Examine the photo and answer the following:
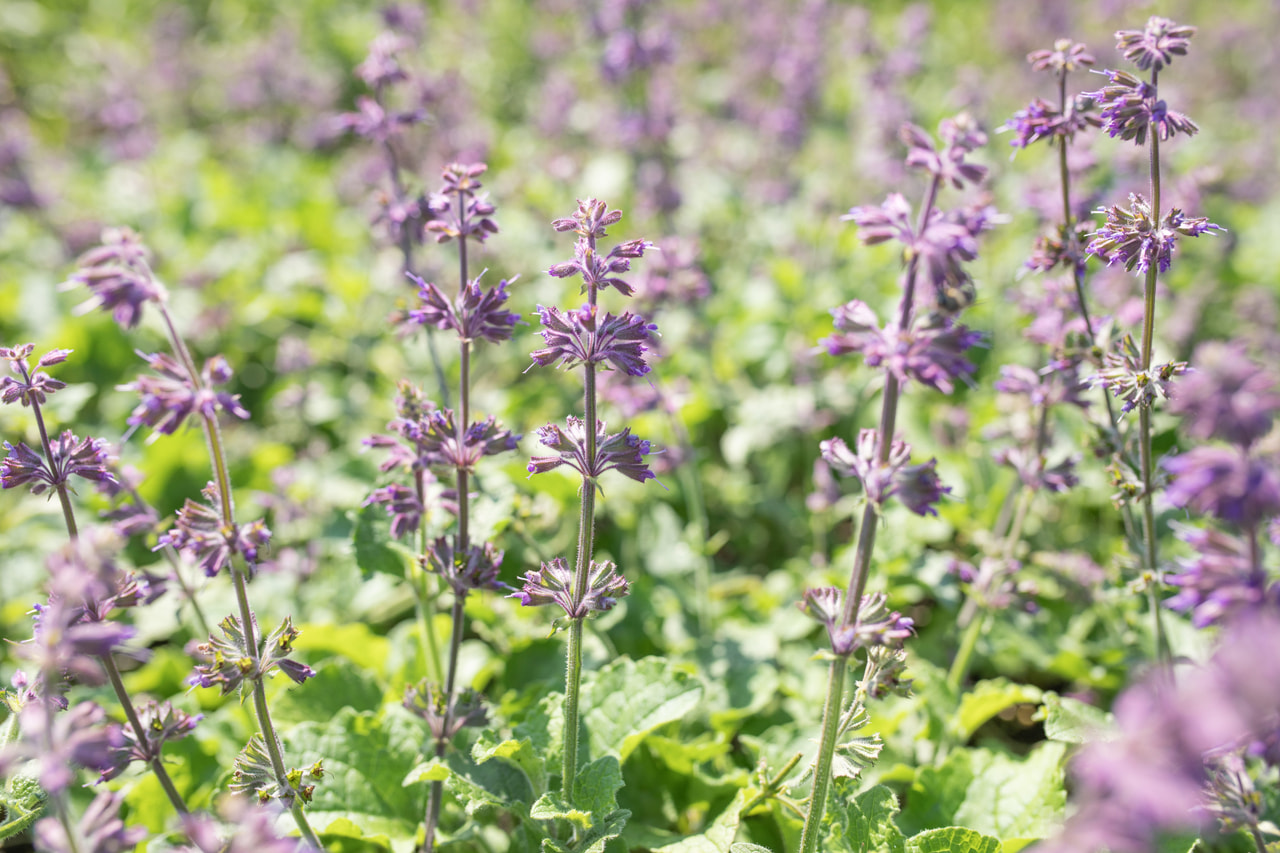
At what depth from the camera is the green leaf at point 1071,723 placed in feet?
10.9

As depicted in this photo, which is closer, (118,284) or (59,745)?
(59,745)

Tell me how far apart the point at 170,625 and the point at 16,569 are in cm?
125

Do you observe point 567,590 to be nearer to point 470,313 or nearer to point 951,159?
point 470,313

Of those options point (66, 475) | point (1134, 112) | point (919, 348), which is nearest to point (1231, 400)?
point (919, 348)

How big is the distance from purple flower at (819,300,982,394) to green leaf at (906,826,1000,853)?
166cm

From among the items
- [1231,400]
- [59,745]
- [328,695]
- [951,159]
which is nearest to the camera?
[1231,400]

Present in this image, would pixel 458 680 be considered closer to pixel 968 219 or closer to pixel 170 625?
pixel 170 625

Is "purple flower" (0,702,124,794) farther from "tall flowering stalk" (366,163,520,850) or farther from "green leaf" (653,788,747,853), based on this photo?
"green leaf" (653,788,747,853)

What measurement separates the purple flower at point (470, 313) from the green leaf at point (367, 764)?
173 cm

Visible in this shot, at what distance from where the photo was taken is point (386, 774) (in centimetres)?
372

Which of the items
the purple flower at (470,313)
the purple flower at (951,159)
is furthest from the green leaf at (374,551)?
the purple flower at (951,159)

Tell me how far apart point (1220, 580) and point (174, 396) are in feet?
9.13

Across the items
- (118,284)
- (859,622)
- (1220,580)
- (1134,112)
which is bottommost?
(859,622)

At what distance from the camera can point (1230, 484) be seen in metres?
1.93
